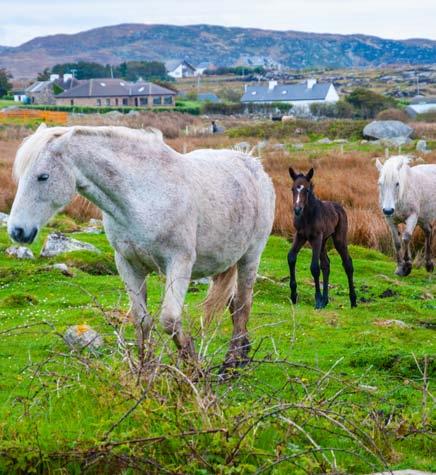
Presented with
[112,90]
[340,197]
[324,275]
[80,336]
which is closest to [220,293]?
[80,336]

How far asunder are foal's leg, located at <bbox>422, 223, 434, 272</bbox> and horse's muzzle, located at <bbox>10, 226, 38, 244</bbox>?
11.2 metres

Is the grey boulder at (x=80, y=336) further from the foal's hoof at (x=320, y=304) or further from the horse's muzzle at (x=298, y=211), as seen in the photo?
the horse's muzzle at (x=298, y=211)

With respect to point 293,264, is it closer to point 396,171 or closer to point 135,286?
point 396,171

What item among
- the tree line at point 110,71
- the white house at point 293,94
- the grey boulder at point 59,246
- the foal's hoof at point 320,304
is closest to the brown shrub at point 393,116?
the white house at point 293,94

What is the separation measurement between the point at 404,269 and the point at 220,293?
7629mm

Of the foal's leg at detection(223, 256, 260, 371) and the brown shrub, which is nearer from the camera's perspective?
the foal's leg at detection(223, 256, 260, 371)

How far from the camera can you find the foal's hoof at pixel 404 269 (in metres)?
15.9

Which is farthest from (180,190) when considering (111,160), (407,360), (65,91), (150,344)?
(65,91)

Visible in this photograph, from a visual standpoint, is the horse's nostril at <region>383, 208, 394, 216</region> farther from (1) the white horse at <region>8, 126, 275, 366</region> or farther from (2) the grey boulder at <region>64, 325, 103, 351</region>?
(2) the grey boulder at <region>64, 325, 103, 351</region>

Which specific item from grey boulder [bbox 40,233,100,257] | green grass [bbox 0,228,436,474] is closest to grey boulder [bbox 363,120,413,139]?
grey boulder [bbox 40,233,100,257]

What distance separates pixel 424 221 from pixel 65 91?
10544cm

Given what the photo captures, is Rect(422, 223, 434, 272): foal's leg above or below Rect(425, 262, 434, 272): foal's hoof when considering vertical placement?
above

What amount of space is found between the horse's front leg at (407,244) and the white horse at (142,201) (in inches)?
315

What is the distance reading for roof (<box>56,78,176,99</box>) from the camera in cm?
11594
